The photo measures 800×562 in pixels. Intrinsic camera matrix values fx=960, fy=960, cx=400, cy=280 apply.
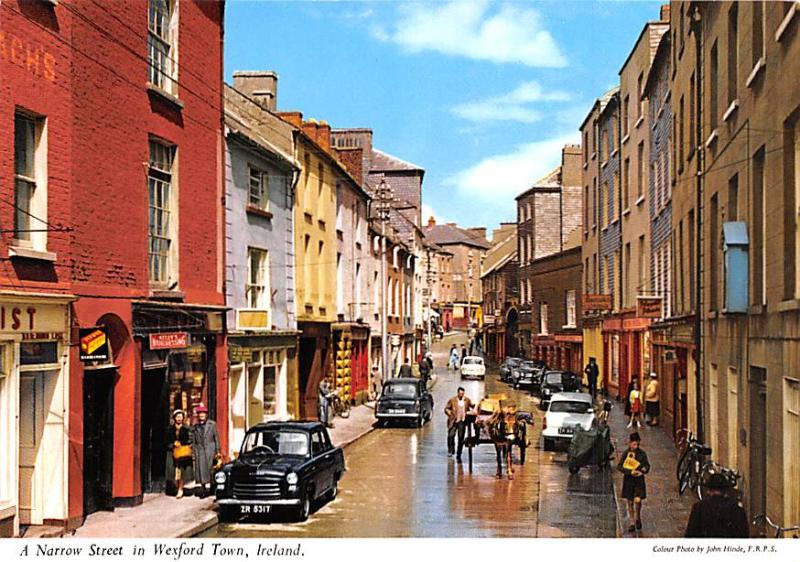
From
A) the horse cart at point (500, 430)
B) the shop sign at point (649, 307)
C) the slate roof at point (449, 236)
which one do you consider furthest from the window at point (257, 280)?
the slate roof at point (449, 236)

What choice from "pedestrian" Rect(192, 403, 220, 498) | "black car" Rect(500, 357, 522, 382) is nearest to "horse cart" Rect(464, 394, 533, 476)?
"pedestrian" Rect(192, 403, 220, 498)

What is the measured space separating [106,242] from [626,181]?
13436 mm

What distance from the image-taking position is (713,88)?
537 inches

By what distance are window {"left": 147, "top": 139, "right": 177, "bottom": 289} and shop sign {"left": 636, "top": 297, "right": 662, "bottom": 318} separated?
34.1ft

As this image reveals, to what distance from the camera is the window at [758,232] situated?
10859 mm

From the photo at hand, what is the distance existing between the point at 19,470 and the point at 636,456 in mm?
8088

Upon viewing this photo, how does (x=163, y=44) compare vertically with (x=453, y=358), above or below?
above

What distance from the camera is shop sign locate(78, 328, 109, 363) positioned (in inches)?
511

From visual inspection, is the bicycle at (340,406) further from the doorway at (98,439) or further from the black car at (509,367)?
the black car at (509,367)

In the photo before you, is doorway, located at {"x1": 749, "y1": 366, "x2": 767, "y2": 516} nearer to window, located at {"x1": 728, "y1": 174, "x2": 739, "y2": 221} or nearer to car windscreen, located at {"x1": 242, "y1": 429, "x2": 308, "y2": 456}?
window, located at {"x1": 728, "y1": 174, "x2": 739, "y2": 221}

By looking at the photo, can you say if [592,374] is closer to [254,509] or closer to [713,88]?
[713,88]

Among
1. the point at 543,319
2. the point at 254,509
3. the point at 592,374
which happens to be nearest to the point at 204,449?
the point at 254,509

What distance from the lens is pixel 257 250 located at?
19.0 m

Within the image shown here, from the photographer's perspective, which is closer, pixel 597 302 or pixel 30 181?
pixel 30 181
